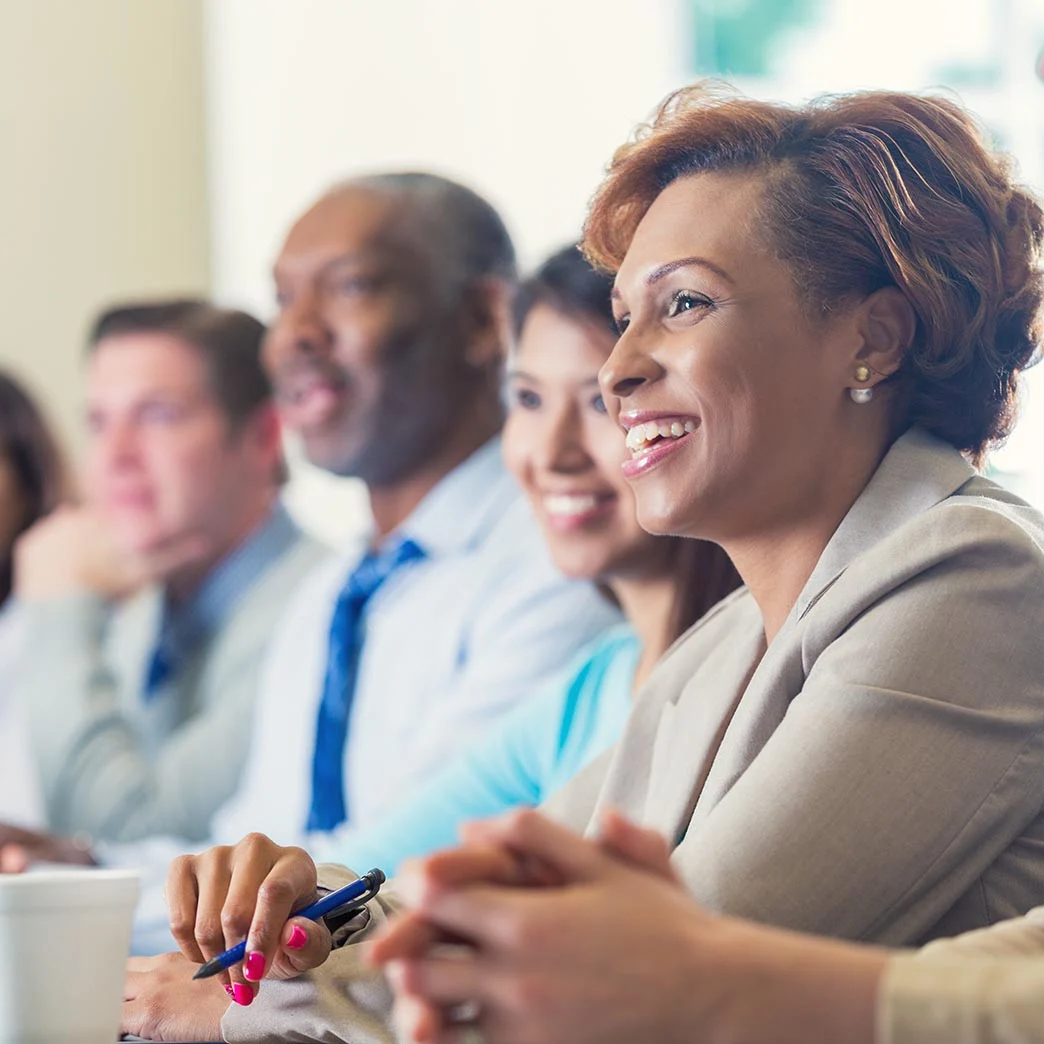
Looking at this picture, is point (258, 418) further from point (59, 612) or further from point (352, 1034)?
point (352, 1034)

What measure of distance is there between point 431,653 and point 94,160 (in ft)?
7.22

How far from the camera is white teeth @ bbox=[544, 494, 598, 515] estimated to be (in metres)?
1.70

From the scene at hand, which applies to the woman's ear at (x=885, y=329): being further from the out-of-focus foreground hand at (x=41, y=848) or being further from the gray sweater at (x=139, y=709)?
the gray sweater at (x=139, y=709)

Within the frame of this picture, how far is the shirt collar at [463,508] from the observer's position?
2229 mm

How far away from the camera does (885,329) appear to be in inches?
40.7

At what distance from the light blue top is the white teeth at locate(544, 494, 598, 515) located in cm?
14

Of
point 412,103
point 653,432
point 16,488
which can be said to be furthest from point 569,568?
point 412,103

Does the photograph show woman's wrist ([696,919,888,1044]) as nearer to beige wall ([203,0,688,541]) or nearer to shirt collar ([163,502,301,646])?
shirt collar ([163,502,301,646])

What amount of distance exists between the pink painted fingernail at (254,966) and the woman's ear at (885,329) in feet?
1.65

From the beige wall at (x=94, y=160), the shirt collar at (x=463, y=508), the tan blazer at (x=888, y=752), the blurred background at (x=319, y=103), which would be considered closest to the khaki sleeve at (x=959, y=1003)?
the tan blazer at (x=888, y=752)

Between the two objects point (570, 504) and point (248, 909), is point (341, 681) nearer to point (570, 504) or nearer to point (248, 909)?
point (570, 504)

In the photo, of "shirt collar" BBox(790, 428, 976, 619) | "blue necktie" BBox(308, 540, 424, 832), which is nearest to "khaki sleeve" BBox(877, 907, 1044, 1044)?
"shirt collar" BBox(790, 428, 976, 619)

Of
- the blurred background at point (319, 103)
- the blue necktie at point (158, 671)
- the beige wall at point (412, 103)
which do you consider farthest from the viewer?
the beige wall at point (412, 103)

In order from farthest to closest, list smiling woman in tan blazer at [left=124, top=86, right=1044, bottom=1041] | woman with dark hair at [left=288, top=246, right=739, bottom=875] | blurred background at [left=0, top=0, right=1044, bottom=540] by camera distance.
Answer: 1. blurred background at [left=0, top=0, right=1044, bottom=540]
2. woman with dark hair at [left=288, top=246, right=739, bottom=875]
3. smiling woman in tan blazer at [left=124, top=86, right=1044, bottom=1041]
